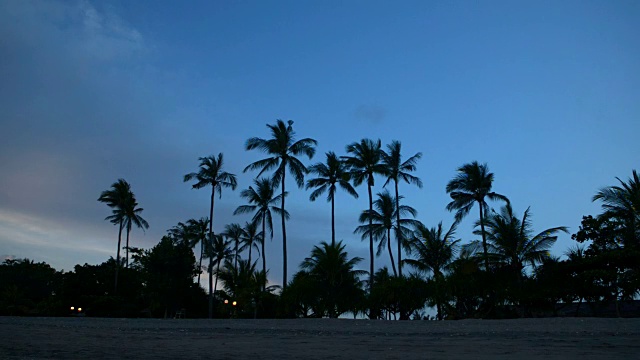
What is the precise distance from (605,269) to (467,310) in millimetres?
7367

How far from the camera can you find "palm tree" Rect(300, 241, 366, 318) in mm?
25609

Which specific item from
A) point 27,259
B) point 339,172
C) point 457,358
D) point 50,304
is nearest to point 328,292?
point 339,172

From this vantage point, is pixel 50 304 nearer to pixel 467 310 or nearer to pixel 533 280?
pixel 467 310

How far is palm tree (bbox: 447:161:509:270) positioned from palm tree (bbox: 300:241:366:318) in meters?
12.5

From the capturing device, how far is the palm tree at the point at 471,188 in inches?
1383

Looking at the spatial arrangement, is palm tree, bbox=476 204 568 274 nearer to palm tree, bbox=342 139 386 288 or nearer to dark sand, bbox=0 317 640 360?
palm tree, bbox=342 139 386 288

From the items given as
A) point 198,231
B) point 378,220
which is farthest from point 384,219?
point 198,231

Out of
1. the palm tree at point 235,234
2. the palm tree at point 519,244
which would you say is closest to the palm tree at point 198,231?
the palm tree at point 235,234

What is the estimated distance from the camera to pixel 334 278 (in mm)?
26094

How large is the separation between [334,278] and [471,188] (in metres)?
14.5

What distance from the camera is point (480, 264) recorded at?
2962 centimetres

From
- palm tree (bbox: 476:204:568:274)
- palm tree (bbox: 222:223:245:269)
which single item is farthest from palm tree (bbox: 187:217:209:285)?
palm tree (bbox: 476:204:568:274)

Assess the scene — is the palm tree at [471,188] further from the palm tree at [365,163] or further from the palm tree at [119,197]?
the palm tree at [119,197]

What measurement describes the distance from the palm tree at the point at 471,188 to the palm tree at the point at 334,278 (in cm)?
1250
